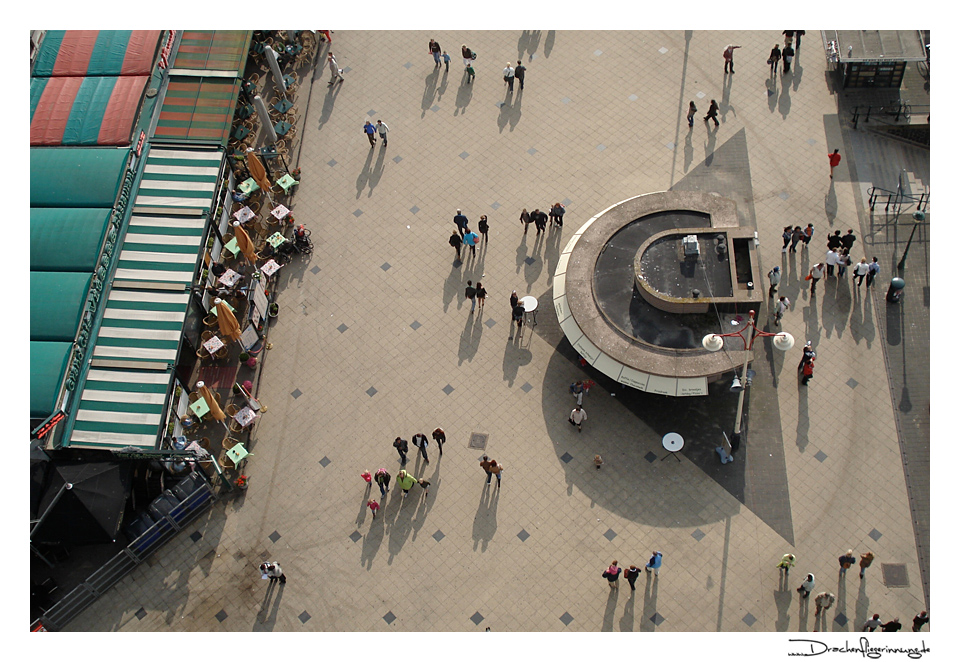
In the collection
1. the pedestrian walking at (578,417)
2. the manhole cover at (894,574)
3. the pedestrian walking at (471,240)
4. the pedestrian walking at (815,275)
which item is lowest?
the manhole cover at (894,574)

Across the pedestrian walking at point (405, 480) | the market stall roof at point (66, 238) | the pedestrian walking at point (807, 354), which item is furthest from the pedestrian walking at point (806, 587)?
the market stall roof at point (66, 238)

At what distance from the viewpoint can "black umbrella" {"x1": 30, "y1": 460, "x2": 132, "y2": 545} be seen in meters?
30.5

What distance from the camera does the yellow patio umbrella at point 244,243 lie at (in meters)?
37.0

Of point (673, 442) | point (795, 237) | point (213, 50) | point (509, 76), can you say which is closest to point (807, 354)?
point (795, 237)

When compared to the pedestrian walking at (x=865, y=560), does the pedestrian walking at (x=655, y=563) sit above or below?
below

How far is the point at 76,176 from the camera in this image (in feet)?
123

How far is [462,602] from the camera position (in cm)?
3009

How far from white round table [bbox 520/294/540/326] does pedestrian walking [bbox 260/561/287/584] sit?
13721 mm

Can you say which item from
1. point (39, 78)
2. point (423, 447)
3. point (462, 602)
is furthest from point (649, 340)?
point (39, 78)

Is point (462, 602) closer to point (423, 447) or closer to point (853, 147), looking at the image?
point (423, 447)

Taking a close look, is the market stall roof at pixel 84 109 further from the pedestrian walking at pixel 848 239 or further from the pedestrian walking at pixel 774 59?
the pedestrian walking at pixel 848 239

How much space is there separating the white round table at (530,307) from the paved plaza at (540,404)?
0.90 m

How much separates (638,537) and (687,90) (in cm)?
2251

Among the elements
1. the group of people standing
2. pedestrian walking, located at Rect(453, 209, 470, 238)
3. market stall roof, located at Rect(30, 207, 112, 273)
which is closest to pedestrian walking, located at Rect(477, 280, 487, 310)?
pedestrian walking, located at Rect(453, 209, 470, 238)
